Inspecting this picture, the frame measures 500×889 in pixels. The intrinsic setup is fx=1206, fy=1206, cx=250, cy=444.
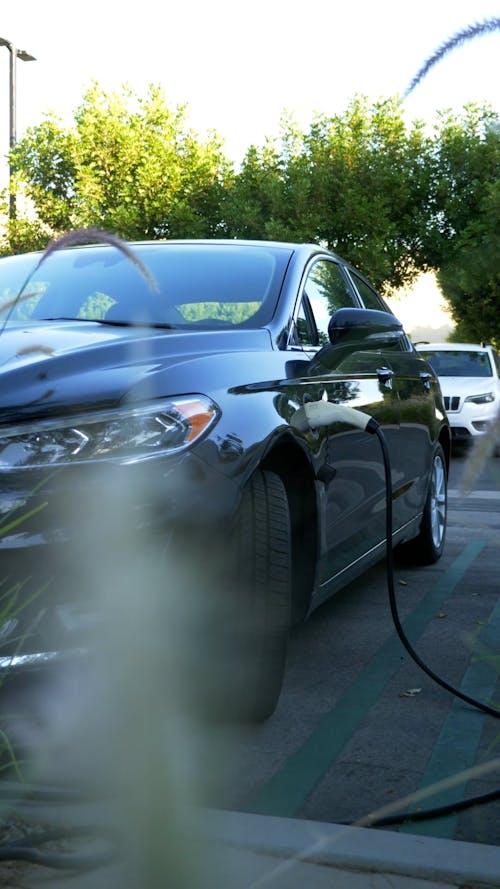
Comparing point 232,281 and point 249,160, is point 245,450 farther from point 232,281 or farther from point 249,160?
point 249,160

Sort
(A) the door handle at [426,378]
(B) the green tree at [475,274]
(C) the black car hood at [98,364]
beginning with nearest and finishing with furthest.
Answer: (B) the green tree at [475,274], (C) the black car hood at [98,364], (A) the door handle at [426,378]

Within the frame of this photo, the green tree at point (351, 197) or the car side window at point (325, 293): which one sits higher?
the car side window at point (325, 293)

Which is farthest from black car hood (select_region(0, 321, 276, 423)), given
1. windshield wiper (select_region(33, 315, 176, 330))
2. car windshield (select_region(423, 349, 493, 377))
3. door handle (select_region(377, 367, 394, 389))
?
car windshield (select_region(423, 349, 493, 377))

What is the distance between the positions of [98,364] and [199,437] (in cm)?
34

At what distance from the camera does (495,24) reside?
184 centimetres

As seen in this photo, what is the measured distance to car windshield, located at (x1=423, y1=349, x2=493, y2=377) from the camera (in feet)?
56.2

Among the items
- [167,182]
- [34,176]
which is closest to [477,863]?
[34,176]

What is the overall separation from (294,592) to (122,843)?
1.58 m

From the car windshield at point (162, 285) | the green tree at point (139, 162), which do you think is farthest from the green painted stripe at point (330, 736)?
the green tree at point (139, 162)

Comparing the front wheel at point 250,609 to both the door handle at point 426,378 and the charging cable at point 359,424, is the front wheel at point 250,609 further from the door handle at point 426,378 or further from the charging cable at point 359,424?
the door handle at point 426,378

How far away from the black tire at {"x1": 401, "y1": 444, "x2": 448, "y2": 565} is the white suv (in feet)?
28.7

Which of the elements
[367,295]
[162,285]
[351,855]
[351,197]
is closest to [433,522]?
[367,295]

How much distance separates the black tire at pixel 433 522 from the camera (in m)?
6.50

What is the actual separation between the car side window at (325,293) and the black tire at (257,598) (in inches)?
48.9
